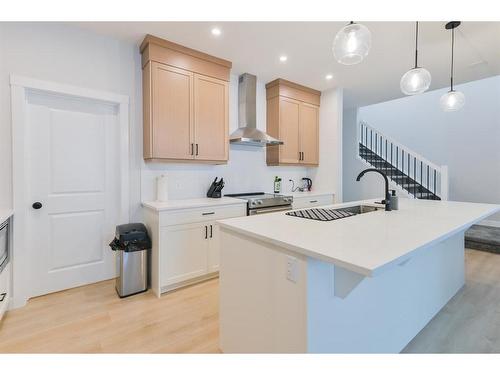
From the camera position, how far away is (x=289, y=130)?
4219 millimetres

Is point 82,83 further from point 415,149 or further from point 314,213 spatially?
point 415,149

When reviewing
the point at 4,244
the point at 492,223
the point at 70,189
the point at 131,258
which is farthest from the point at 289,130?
the point at 492,223

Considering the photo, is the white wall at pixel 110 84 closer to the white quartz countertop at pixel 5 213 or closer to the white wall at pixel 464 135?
the white quartz countertop at pixel 5 213

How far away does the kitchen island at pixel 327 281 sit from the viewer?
1144mm

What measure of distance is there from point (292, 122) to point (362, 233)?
3.14 m

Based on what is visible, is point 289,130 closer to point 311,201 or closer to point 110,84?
point 311,201

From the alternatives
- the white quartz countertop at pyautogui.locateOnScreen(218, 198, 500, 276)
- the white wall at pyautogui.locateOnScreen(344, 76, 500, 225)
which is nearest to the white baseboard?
the white wall at pyautogui.locateOnScreen(344, 76, 500, 225)

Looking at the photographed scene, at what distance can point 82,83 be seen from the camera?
267 centimetres

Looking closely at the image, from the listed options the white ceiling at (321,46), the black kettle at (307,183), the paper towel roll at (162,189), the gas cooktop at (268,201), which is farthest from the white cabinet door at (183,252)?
the black kettle at (307,183)

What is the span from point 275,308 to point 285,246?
0.35m

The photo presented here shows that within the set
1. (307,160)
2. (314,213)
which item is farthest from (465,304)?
(307,160)

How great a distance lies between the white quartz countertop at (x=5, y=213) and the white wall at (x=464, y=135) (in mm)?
5775

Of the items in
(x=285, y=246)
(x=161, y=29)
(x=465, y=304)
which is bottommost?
(x=465, y=304)

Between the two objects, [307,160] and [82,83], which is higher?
[82,83]
